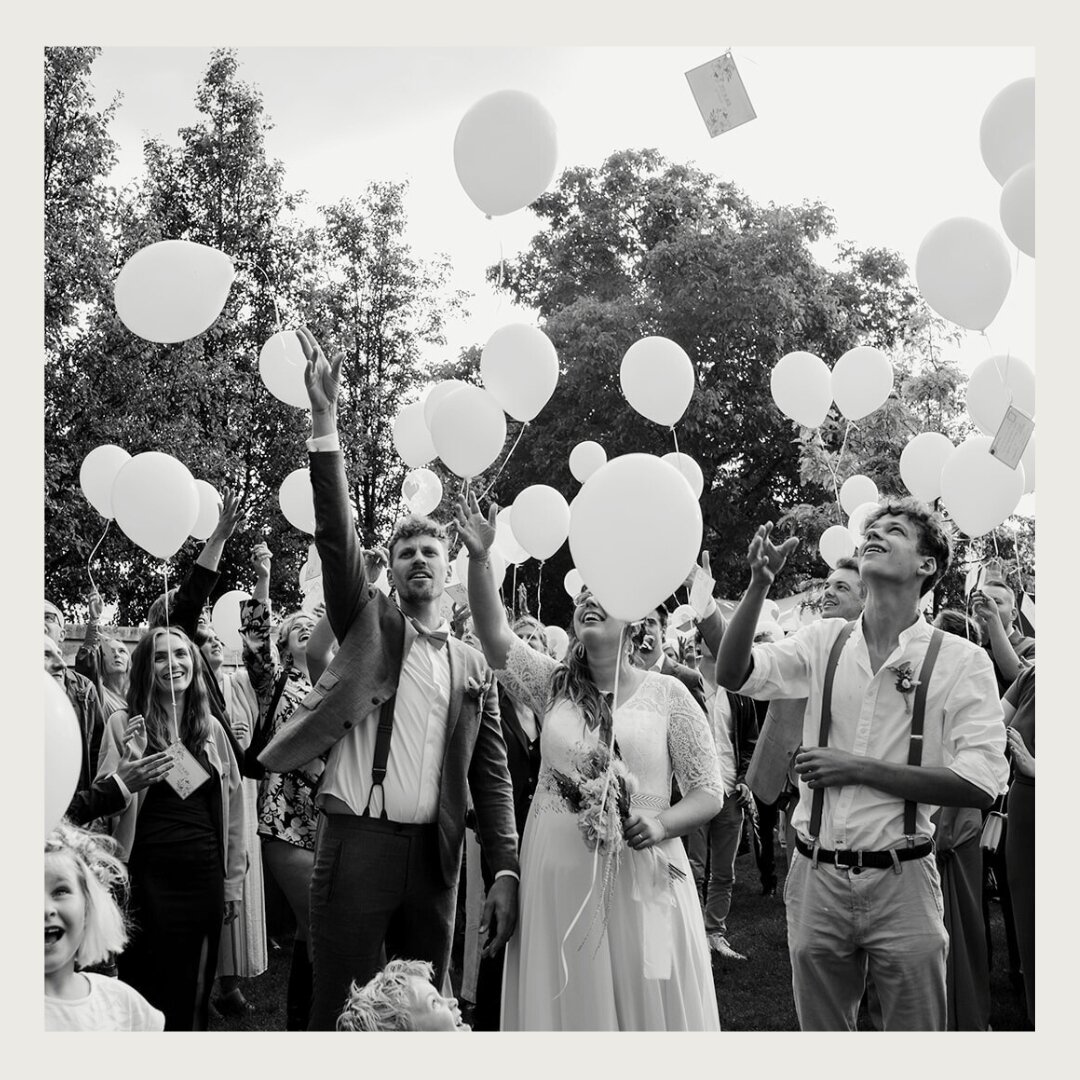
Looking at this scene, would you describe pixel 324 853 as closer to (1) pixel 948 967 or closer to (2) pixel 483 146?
(1) pixel 948 967

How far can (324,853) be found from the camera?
320 cm

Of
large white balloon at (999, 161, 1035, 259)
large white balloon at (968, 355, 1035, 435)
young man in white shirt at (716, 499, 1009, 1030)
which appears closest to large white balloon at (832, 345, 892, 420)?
large white balloon at (968, 355, 1035, 435)

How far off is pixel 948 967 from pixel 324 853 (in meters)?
2.29

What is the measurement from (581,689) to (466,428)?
5.65 ft

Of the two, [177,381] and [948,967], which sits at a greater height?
[177,381]

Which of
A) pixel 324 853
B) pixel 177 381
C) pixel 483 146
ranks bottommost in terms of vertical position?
pixel 324 853

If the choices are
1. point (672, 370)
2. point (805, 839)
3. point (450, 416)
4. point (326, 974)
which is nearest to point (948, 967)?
point (805, 839)

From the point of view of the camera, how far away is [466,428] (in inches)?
184

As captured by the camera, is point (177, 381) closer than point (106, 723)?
No

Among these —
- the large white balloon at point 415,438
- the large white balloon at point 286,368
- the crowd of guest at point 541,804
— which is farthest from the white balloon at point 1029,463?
the large white balloon at point 286,368

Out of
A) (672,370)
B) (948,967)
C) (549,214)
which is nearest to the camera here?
(948,967)

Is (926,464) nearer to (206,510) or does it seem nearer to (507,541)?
(507,541)

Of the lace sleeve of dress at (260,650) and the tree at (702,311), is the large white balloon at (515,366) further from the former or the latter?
the tree at (702,311)

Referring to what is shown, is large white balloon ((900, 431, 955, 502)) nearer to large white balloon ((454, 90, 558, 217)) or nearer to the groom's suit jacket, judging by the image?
large white balloon ((454, 90, 558, 217))
